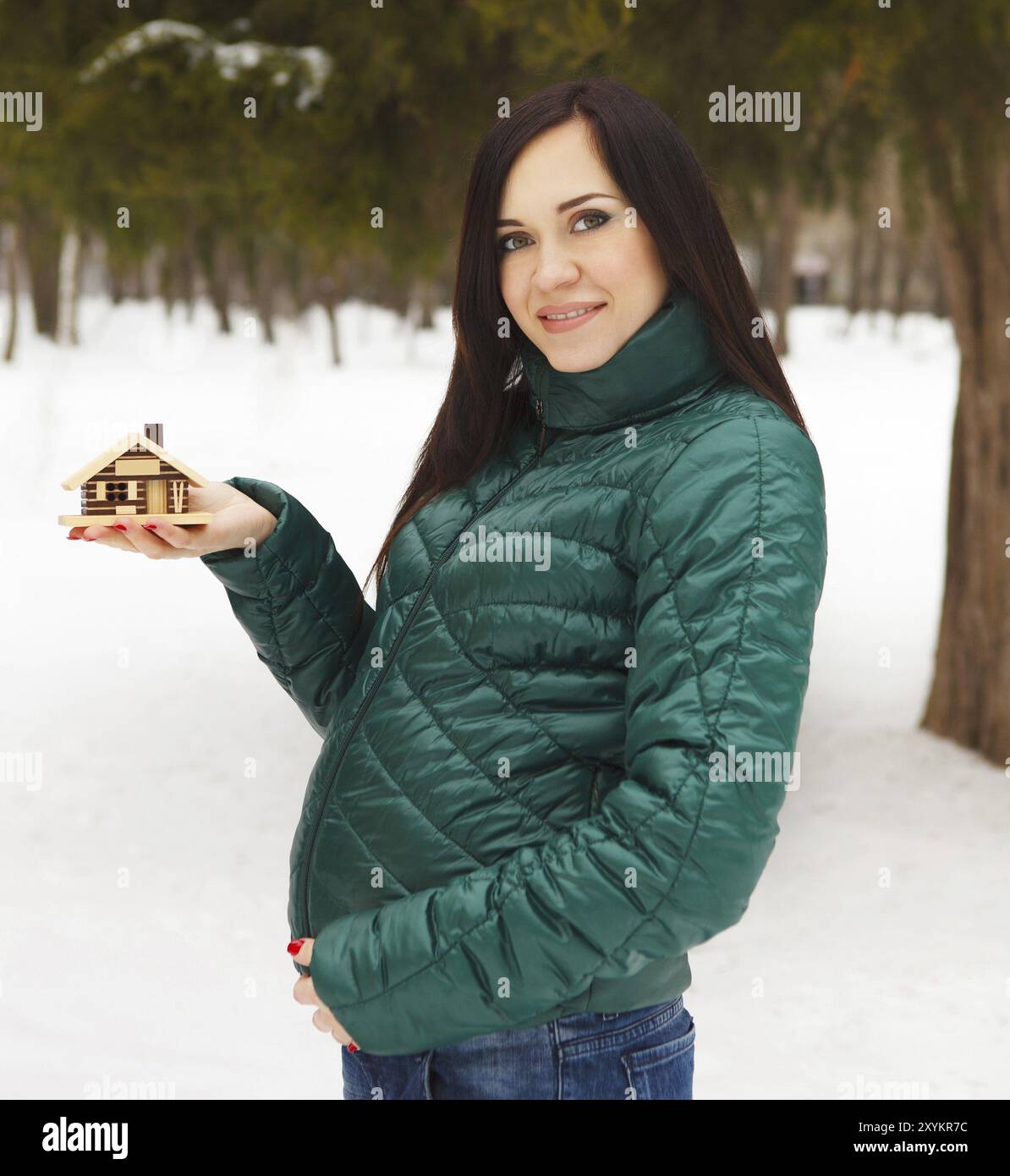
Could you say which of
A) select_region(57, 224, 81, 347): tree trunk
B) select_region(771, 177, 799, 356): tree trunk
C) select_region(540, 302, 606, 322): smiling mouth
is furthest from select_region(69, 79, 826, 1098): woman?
select_region(771, 177, 799, 356): tree trunk

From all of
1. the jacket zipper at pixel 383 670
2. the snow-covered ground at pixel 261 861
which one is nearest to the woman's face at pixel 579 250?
the jacket zipper at pixel 383 670

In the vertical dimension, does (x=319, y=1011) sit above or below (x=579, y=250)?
below

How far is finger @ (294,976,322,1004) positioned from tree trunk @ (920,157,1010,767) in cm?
489

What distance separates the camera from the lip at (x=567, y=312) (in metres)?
1.57

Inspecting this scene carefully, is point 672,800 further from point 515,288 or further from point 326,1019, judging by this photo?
point 515,288

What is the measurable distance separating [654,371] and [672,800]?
1.73 ft

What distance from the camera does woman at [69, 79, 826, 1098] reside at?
1311 millimetres

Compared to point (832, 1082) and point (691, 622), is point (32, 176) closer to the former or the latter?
point (832, 1082)

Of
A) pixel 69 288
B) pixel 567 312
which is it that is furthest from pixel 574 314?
pixel 69 288

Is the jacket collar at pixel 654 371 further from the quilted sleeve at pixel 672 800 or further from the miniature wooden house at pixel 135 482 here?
the miniature wooden house at pixel 135 482

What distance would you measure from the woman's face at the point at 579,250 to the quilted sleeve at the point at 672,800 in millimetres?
229

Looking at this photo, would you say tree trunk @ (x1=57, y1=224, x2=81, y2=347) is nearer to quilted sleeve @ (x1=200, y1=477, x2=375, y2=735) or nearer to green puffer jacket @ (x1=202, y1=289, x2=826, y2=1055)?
quilted sleeve @ (x1=200, y1=477, x2=375, y2=735)

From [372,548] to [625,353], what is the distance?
8.37m

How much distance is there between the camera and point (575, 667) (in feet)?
4.83
